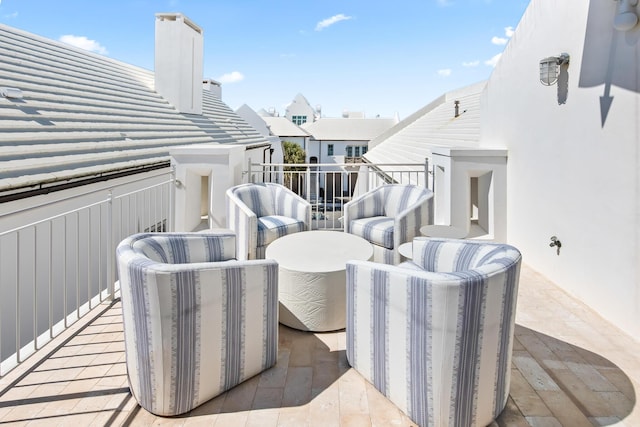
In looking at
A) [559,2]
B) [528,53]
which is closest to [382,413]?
[559,2]

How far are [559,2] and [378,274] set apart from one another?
4.00 metres

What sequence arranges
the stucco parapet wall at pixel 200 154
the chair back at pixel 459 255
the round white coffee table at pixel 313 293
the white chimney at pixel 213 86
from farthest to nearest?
the white chimney at pixel 213 86, the stucco parapet wall at pixel 200 154, the round white coffee table at pixel 313 293, the chair back at pixel 459 255

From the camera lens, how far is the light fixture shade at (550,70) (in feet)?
14.4

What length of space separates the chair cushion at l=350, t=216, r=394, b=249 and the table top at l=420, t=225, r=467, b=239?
1.24 feet

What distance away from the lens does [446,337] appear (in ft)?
6.79

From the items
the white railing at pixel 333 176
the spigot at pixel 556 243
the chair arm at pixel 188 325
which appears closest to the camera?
the chair arm at pixel 188 325

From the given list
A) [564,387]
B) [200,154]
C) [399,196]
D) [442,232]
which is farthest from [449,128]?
[564,387]

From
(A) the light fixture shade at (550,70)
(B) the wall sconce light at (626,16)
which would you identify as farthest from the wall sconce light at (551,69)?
(B) the wall sconce light at (626,16)

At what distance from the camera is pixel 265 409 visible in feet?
7.73

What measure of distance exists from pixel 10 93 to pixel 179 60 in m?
6.55

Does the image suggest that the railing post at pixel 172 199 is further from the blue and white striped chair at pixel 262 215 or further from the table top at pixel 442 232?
the table top at pixel 442 232

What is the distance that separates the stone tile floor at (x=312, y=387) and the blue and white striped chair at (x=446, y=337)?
183mm

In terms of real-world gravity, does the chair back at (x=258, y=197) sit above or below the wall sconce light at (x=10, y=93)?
below

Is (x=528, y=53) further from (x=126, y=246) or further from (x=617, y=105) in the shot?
(x=126, y=246)
